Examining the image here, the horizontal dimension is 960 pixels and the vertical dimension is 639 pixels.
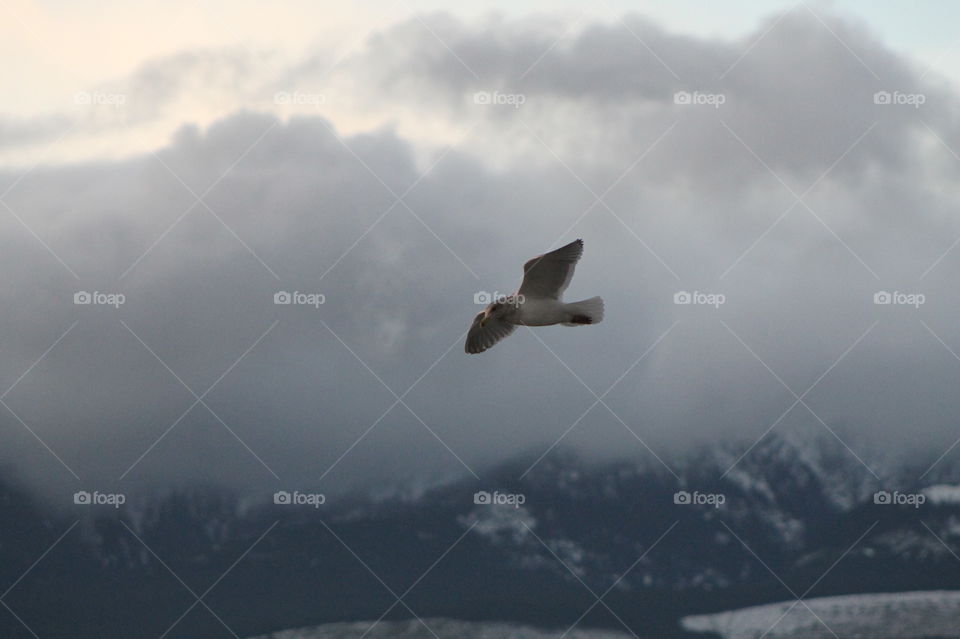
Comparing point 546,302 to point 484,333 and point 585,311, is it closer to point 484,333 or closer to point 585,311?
point 585,311

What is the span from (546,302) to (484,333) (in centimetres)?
171

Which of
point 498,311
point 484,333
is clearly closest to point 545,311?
point 498,311

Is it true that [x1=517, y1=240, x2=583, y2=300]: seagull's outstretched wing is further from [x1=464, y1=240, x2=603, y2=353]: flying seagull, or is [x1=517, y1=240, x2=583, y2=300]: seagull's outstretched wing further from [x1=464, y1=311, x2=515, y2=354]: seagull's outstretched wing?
[x1=464, y1=311, x2=515, y2=354]: seagull's outstretched wing

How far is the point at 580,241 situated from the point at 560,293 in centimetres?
133

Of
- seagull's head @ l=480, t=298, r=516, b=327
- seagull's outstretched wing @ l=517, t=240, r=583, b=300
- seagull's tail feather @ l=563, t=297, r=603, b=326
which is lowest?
seagull's tail feather @ l=563, t=297, r=603, b=326

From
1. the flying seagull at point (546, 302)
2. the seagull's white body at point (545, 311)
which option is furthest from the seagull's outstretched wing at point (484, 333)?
the seagull's white body at point (545, 311)

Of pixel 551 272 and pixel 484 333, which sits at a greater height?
pixel 551 272

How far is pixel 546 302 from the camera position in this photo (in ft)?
116

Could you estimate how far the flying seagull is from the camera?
34.9 m

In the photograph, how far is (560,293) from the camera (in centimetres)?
3547

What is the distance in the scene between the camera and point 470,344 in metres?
36.3

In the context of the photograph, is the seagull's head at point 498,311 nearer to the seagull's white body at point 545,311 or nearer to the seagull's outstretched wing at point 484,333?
the seagull's outstretched wing at point 484,333

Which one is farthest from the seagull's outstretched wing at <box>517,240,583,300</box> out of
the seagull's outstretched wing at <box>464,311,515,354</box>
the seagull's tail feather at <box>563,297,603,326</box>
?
the seagull's outstretched wing at <box>464,311,515,354</box>

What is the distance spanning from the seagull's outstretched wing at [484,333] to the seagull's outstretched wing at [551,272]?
42.0 inches
